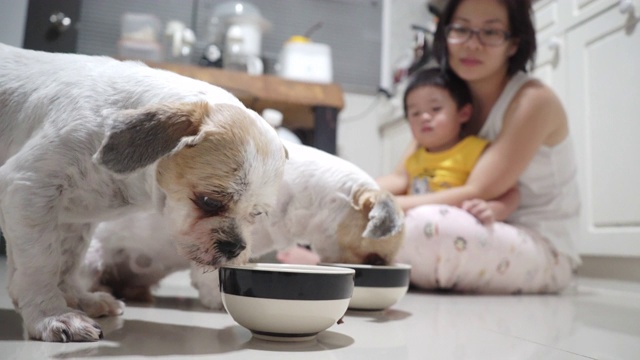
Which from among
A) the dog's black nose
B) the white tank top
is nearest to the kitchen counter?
the white tank top

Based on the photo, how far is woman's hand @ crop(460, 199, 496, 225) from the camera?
→ 70.8 inches

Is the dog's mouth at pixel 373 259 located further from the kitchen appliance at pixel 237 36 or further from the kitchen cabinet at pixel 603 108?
the kitchen appliance at pixel 237 36

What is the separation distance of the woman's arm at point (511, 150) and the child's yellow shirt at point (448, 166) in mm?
82

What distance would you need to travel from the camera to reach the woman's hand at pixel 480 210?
180 cm

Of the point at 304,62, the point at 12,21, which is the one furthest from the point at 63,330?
the point at 304,62

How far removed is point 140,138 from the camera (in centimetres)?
78

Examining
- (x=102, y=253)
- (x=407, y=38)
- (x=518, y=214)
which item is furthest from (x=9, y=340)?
(x=407, y=38)

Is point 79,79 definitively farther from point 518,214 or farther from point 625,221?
point 625,221

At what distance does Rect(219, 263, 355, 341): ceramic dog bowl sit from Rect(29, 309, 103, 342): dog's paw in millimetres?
205

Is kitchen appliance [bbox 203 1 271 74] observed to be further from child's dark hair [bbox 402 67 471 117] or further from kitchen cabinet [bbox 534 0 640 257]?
kitchen cabinet [bbox 534 0 640 257]

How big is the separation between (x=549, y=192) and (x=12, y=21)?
1838 millimetres

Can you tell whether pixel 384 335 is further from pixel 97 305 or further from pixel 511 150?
pixel 511 150

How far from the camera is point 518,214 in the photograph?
2.04 m

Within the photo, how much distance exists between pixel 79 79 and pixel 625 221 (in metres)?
2.14
